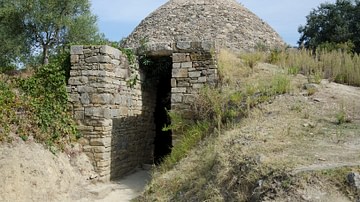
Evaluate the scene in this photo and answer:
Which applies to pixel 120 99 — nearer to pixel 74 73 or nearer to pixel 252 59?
pixel 74 73

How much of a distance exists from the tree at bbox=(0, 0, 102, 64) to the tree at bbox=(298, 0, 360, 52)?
10.7 meters

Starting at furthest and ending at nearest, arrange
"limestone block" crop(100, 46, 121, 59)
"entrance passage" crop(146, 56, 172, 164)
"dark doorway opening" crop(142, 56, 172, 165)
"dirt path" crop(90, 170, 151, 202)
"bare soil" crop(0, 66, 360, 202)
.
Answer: "entrance passage" crop(146, 56, 172, 164) → "dark doorway opening" crop(142, 56, 172, 165) → "limestone block" crop(100, 46, 121, 59) → "dirt path" crop(90, 170, 151, 202) → "bare soil" crop(0, 66, 360, 202)

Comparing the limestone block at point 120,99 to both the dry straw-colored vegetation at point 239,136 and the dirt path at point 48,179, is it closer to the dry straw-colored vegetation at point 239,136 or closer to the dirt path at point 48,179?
the dry straw-colored vegetation at point 239,136

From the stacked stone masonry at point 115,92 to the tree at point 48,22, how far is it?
315 inches

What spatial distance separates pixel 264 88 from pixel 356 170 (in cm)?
416

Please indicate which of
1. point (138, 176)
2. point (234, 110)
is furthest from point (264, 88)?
point (138, 176)

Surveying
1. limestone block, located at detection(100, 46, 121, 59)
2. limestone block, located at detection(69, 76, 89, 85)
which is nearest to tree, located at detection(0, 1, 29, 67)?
Result: limestone block, located at detection(69, 76, 89, 85)

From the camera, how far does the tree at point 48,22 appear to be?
15250 millimetres

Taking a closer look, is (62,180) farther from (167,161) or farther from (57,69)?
(57,69)

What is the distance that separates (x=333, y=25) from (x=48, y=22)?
13485 mm

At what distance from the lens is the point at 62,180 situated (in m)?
6.97

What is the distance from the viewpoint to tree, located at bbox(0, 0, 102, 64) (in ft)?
50.0

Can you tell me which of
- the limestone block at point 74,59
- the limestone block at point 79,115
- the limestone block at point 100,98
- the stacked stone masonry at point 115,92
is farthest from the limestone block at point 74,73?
the limestone block at point 79,115

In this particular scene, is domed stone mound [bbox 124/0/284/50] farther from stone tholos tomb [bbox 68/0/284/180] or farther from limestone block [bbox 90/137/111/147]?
limestone block [bbox 90/137/111/147]
